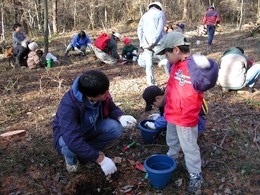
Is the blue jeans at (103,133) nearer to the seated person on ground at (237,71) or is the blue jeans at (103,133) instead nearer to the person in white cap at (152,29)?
the person in white cap at (152,29)

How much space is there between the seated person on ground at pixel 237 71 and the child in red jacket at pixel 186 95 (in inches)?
96.9

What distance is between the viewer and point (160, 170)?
98.4 inches

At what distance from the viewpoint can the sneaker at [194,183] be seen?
8.45 feet

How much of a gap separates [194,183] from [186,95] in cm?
84

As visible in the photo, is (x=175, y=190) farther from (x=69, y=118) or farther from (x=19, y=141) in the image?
(x=19, y=141)

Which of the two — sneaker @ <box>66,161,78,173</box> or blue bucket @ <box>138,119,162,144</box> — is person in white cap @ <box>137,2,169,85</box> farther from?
sneaker @ <box>66,161,78,173</box>

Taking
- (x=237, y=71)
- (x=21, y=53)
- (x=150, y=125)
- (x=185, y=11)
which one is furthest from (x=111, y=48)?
(x=185, y=11)

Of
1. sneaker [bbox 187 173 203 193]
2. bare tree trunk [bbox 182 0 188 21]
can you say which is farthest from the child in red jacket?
bare tree trunk [bbox 182 0 188 21]

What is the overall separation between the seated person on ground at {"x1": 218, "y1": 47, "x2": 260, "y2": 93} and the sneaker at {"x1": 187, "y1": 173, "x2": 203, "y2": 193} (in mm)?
2589

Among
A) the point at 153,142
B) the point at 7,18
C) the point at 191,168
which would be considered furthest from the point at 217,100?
the point at 7,18

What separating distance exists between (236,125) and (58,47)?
330 inches

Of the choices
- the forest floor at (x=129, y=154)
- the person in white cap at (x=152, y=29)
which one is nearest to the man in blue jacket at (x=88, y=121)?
the forest floor at (x=129, y=154)

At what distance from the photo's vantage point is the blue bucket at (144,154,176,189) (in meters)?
2.44

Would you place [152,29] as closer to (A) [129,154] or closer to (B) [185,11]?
(A) [129,154]
